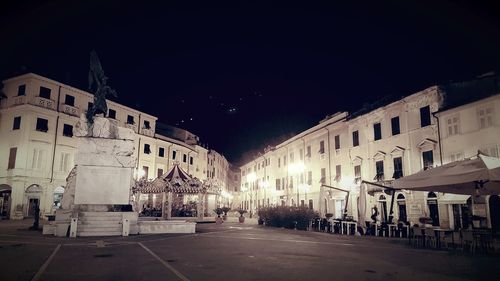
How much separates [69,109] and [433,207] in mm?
34464

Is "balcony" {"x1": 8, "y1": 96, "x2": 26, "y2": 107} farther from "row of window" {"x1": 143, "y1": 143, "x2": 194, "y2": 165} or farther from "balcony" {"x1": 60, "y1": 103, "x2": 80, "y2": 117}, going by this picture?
"row of window" {"x1": 143, "y1": 143, "x2": 194, "y2": 165}

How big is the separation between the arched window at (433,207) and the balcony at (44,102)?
34325 millimetres

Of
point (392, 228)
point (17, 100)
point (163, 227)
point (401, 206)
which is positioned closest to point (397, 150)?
point (401, 206)

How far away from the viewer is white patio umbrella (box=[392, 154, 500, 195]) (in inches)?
411

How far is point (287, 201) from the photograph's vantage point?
44.7 m

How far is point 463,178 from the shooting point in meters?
10.9

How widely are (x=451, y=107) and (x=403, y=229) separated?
9.17 m

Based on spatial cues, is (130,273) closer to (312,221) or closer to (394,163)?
(312,221)

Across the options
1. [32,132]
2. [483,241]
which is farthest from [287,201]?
[483,241]

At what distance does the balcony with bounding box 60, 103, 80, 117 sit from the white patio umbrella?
32509mm

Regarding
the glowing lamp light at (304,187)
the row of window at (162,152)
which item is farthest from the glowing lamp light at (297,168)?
the row of window at (162,152)

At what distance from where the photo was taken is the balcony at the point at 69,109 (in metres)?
33.8

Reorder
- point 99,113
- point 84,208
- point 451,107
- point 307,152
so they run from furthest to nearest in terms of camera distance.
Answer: point 307,152 → point 451,107 → point 99,113 → point 84,208

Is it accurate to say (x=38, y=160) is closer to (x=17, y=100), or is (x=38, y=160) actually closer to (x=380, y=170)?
(x=17, y=100)
